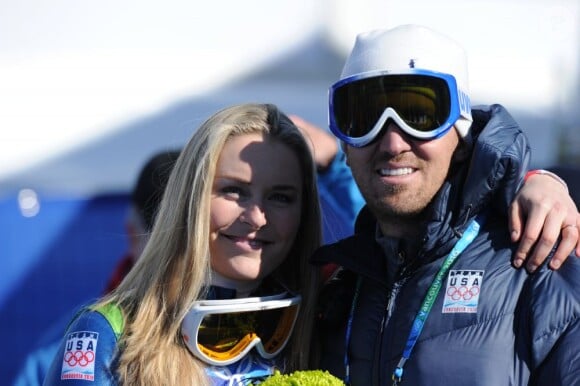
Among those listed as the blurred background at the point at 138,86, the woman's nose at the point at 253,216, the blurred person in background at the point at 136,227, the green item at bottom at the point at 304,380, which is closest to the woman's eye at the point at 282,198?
the woman's nose at the point at 253,216

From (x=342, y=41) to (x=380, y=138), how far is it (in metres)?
3.61

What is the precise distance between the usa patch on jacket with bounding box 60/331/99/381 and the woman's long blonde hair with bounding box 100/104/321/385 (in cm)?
8

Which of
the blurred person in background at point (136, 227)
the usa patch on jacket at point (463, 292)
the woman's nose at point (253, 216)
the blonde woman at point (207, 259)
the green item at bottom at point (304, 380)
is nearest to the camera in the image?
the green item at bottom at point (304, 380)

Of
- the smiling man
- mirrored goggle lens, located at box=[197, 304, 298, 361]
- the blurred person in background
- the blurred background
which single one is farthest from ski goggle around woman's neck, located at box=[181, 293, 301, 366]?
the blurred background

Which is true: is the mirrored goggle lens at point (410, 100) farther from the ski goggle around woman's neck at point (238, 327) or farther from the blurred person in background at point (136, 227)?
the blurred person in background at point (136, 227)

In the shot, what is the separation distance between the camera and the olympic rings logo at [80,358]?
2732mm

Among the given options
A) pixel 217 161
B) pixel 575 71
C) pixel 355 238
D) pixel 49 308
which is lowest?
pixel 49 308

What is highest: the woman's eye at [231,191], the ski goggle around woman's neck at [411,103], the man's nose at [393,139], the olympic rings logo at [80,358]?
the ski goggle around woman's neck at [411,103]

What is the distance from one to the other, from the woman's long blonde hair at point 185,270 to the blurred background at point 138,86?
7.08 ft

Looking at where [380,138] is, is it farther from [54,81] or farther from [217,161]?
[54,81]

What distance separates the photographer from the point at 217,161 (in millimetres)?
2957

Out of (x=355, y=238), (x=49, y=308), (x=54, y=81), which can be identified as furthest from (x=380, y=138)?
(x=54, y=81)

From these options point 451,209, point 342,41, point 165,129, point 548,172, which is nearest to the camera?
point 451,209

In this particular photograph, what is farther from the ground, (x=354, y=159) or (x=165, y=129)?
(x=354, y=159)
